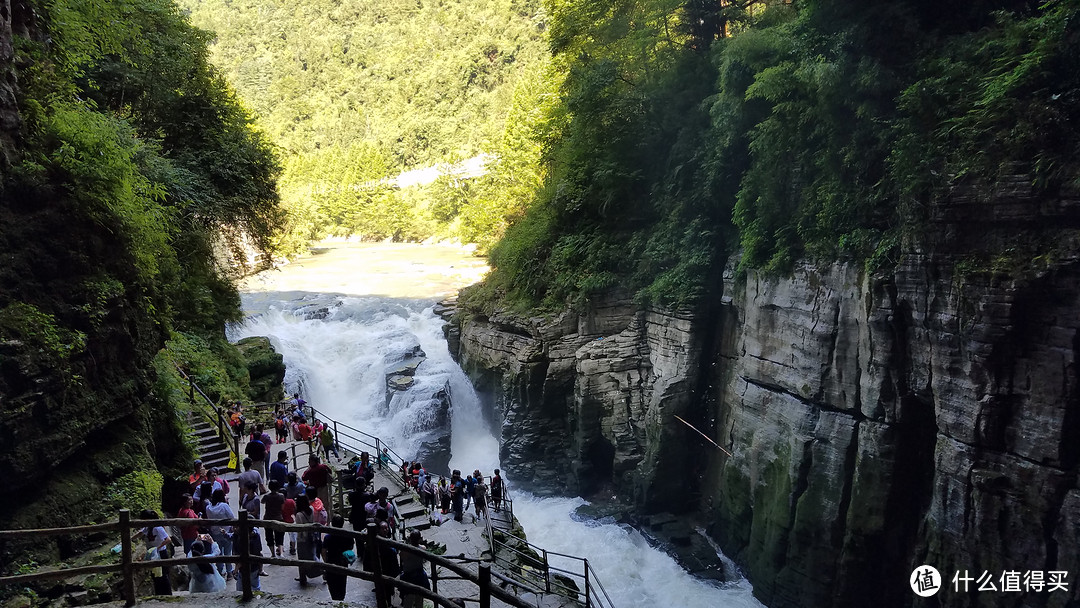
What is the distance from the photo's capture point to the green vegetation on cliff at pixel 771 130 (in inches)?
438

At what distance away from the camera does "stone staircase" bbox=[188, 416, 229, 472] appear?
1359 cm

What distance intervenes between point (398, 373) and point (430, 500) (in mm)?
11620

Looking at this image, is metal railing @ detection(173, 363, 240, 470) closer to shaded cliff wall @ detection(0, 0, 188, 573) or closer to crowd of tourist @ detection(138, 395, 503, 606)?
crowd of tourist @ detection(138, 395, 503, 606)

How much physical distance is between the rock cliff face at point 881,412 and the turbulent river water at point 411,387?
6.16ft

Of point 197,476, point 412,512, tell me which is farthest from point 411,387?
point 197,476

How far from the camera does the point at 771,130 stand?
50.7 ft

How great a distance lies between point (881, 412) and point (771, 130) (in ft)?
23.3

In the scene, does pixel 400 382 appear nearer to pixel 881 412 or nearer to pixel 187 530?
pixel 187 530

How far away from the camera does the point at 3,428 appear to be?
23.5 ft

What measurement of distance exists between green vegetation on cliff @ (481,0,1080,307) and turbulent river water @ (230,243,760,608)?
5.66 meters

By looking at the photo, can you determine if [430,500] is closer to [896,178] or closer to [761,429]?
[761,429]

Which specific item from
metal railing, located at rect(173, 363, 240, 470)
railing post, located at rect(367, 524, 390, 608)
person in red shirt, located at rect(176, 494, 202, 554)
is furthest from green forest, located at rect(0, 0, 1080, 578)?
railing post, located at rect(367, 524, 390, 608)

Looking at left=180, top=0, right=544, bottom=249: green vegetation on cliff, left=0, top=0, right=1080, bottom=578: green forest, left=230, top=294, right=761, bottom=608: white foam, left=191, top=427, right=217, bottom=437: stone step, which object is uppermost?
left=180, top=0, right=544, bottom=249: green vegetation on cliff

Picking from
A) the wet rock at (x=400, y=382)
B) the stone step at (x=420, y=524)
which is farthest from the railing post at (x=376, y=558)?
the wet rock at (x=400, y=382)
